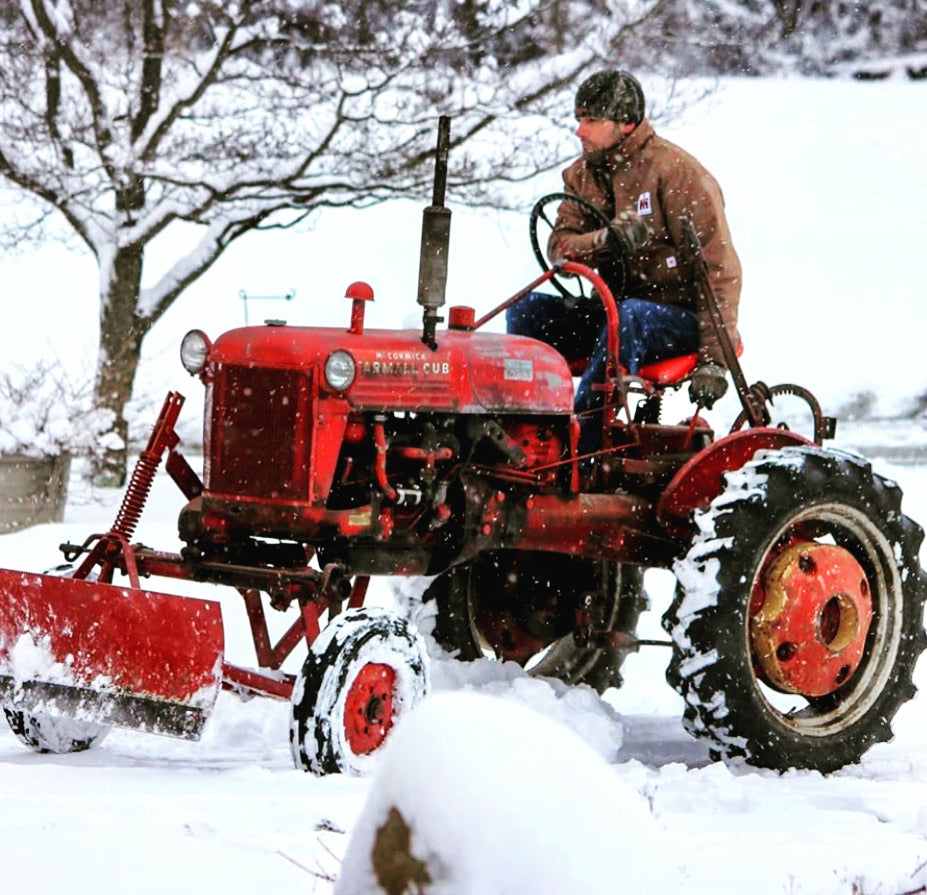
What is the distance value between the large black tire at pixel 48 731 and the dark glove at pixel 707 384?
7.27 ft

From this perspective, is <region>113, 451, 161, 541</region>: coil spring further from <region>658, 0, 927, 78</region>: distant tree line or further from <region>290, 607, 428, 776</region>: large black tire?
<region>658, 0, 927, 78</region>: distant tree line

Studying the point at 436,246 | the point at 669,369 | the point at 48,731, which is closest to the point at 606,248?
the point at 669,369

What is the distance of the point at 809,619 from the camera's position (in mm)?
5527

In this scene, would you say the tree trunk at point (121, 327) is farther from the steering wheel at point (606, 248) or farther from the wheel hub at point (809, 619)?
the wheel hub at point (809, 619)

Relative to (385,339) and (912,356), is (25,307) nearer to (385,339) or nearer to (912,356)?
(912,356)

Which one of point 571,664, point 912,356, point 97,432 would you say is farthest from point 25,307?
point 571,664

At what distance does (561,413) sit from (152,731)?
1.76 m

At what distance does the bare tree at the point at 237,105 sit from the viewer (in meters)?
12.9

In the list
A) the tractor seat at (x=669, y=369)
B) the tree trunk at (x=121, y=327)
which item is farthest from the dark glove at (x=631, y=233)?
the tree trunk at (x=121, y=327)

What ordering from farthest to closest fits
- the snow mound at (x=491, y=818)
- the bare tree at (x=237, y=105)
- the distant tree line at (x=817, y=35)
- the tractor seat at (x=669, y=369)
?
the distant tree line at (x=817, y=35), the bare tree at (x=237, y=105), the tractor seat at (x=669, y=369), the snow mound at (x=491, y=818)

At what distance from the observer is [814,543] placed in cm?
562

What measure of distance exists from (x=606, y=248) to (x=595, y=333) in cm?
34

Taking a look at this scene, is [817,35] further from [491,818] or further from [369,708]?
[491,818]

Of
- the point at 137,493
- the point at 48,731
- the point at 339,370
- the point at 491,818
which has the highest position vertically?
the point at 339,370
